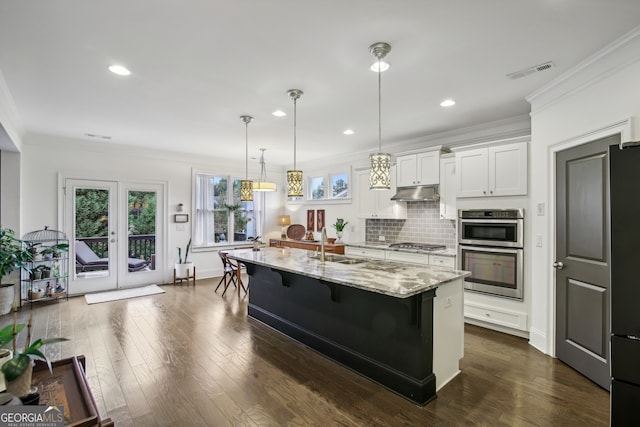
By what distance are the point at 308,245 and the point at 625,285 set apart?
5.46 meters

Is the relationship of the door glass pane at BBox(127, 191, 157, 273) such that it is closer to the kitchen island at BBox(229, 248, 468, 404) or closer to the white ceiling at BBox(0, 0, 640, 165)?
the white ceiling at BBox(0, 0, 640, 165)

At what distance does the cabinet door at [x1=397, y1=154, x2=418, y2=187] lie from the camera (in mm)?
5016

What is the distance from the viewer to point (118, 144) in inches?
231

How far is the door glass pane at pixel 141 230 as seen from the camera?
617cm

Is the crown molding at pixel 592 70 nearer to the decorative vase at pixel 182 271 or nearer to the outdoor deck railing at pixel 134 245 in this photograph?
the decorative vase at pixel 182 271

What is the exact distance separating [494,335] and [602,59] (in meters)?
2.97

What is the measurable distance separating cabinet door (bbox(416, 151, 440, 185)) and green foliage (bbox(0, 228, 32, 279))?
5772 millimetres

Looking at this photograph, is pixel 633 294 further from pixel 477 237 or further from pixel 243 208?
pixel 243 208

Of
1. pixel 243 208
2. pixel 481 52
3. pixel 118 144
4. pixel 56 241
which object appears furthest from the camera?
pixel 243 208

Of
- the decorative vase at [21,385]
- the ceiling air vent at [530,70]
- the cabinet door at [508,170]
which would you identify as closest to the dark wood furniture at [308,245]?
the cabinet door at [508,170]

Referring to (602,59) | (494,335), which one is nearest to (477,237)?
(494,335)

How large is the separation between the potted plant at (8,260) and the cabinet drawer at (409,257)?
521 cm

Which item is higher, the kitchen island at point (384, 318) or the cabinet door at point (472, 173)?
the cabinet door at point (472, 173)

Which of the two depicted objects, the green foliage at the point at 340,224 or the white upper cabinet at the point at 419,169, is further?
the green foliage at the point at 340,224
